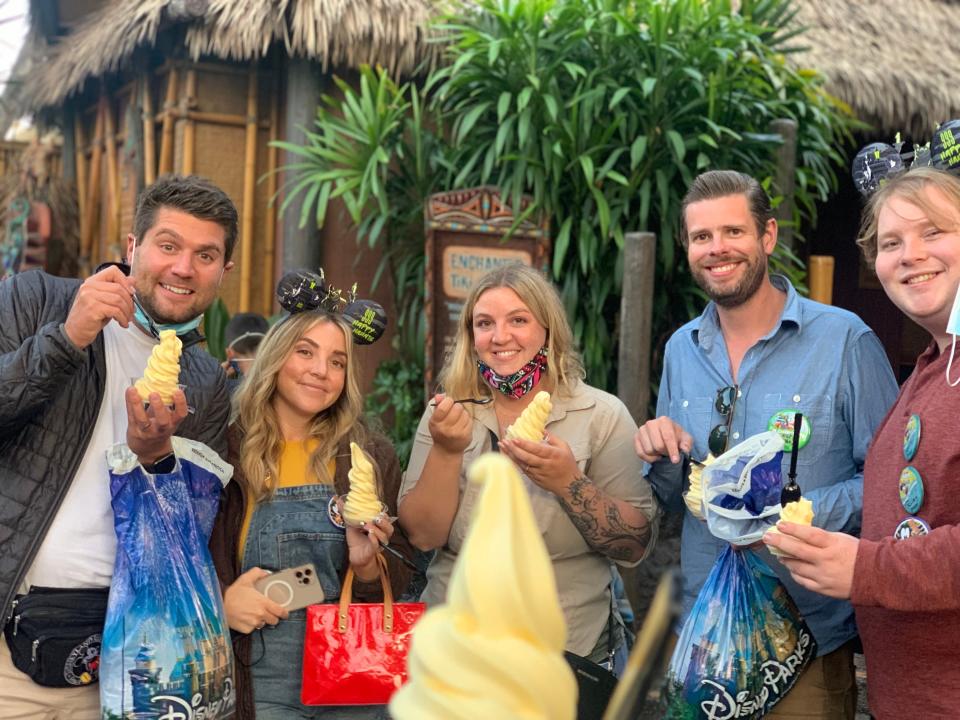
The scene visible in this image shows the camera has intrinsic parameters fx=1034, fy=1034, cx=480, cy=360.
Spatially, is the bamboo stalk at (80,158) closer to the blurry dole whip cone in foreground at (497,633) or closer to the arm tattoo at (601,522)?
the arm tattoo at (601,522)

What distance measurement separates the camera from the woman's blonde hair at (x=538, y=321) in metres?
3.06

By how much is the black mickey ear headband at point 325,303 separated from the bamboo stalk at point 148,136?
5673 millimetres

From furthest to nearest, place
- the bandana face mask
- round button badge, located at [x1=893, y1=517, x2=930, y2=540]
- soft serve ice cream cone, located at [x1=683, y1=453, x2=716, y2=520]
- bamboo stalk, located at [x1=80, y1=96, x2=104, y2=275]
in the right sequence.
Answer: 1. bamboo stalk, located at [x1=80, y1=96, x2=104, y2=275]
2. the bandana face mask
3. soft serve ice cream cone, located at [x1=683, y1=453, x2=716, y2=520]
4. round button badge, located at [x1=893, y1=517, x2=930, y2=540]

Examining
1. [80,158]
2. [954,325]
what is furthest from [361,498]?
[80,158]

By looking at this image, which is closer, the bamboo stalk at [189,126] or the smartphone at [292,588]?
the smartphone at [292,588]

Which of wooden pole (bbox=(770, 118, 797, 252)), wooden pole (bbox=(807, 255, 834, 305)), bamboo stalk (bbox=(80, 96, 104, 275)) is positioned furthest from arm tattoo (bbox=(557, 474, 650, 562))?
bamboo stalk (bbox=(80, 96, 104, 275))

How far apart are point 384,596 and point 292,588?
26 cm

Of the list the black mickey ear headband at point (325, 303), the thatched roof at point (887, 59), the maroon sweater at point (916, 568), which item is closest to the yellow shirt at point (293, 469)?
the black mickey ear headband at point (325, 303)

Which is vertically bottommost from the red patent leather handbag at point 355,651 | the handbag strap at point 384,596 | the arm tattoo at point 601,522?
the red patent leather handbag at point 355,651

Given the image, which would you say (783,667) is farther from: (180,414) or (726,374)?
(180,414)

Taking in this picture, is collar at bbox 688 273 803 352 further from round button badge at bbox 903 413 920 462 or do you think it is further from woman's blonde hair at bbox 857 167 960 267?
→ round button badge at bbox 903 413 920 462

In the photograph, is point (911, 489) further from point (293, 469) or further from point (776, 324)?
point (293, 469)

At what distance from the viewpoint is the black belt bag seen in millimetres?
2404

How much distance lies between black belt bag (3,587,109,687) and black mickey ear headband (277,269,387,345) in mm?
1014
